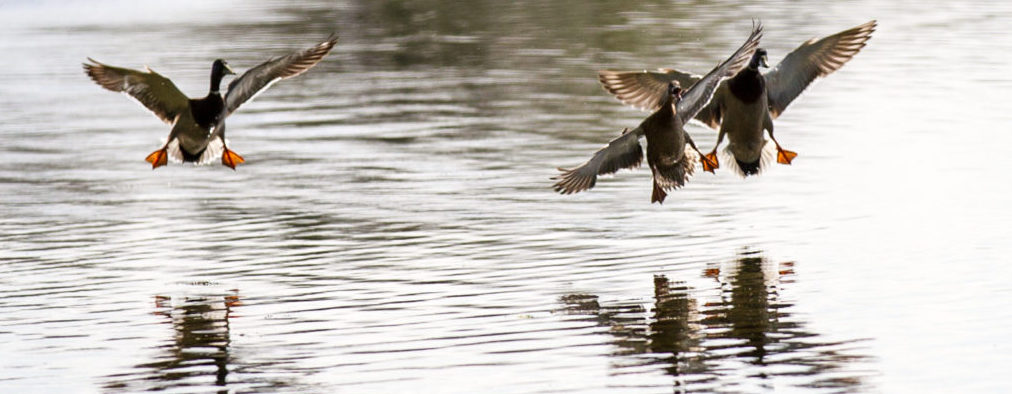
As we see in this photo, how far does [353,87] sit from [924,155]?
8.75 m

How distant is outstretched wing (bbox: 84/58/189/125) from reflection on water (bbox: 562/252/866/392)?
3644 millimetres

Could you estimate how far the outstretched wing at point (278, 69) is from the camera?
11.1 m

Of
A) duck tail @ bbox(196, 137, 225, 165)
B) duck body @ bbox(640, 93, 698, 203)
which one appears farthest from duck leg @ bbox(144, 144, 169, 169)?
duck body @ bbox(640, 93, 698, 203)

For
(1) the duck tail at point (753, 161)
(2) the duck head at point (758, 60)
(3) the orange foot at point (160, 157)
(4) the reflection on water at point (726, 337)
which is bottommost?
(4) the reflection on water at point (726, 337)

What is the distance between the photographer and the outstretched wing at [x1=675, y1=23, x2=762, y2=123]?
9.78m

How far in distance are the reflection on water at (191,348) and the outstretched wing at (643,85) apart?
2.91m

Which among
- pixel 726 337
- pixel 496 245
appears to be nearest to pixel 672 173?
pixel 496 245

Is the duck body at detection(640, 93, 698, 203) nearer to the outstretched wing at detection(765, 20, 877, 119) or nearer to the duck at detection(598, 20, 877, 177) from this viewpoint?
the duck at detection(598, 20, 877, 177)

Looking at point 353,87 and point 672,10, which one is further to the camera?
point 672,10

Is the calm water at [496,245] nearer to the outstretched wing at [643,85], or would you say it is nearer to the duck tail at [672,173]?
the duck tail at [672,173]

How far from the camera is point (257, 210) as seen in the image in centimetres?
1320

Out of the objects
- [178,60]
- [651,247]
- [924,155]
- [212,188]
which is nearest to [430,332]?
[651,247]

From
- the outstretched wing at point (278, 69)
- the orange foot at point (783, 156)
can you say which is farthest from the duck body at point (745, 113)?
the outstretched wing at point (278, 69)

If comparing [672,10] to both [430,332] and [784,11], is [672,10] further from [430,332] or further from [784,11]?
[430,332]
